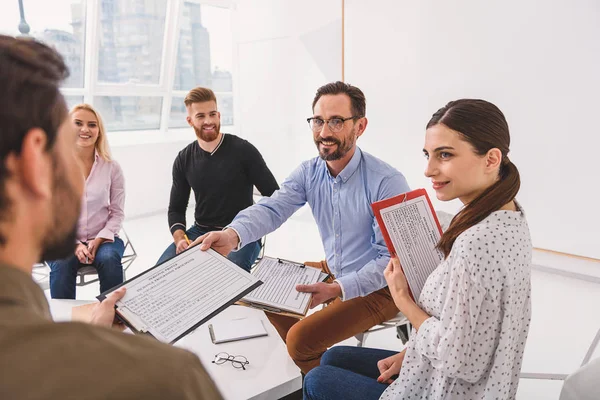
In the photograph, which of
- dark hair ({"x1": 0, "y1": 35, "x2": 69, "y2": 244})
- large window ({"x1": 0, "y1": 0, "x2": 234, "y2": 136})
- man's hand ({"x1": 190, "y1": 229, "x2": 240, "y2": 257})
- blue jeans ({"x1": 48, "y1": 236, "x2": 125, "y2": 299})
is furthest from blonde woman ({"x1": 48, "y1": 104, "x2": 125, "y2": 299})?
large window ({"x1": 0, "y1": 0, "x2": 234, "y2": 136})

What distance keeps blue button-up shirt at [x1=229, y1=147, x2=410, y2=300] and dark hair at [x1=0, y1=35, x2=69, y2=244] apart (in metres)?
1.57

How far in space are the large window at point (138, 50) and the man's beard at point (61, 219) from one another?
5.06 metres

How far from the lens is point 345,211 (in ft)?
7.11

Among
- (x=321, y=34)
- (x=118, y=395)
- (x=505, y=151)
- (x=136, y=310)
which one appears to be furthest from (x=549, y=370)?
(x=321, y=34)

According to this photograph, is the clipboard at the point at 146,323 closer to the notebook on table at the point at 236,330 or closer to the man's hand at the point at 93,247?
the notebook on table at the point at 236,330

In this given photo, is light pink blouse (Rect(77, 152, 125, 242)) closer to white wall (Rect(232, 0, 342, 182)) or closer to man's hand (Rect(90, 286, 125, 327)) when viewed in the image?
man's hand (Rect(90, 286, 125, 327))

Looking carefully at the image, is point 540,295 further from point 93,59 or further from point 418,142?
point 93,59

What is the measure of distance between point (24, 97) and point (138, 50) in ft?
19.3

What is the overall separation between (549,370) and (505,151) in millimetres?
1790

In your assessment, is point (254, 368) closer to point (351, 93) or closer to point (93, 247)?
point (351, 93)

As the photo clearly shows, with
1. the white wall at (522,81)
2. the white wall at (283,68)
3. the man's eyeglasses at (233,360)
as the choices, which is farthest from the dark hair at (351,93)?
the white wall at (283,68)

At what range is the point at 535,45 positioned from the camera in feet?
11.2

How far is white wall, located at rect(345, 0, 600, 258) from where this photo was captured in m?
3.28

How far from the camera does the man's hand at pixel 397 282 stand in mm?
1401
